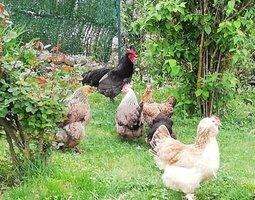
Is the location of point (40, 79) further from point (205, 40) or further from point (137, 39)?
point (137, 39)

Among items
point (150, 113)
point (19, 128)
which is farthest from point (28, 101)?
point (150, 113)

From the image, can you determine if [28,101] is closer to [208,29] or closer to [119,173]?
[119,173]

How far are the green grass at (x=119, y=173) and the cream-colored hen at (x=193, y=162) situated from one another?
28 cm

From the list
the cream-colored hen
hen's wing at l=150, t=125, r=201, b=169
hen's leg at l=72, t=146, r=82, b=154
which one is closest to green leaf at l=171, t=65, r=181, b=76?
hen's leg at l=72, t=146, r=82, b=154

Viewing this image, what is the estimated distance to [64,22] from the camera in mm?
13641

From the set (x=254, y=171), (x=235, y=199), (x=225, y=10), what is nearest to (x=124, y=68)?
(x=225, y=10)

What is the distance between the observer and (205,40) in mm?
9797

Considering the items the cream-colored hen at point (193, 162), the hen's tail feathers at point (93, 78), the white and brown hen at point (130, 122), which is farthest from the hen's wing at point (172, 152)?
the hen's tail feathers at point (93, 78)

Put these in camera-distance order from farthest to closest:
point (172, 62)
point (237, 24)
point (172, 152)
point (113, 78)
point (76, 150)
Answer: point (113, 78) → point (172, 62) → point (237, 24) → point (76, 150) → point (172, 152)

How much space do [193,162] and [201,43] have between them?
3.94 metres

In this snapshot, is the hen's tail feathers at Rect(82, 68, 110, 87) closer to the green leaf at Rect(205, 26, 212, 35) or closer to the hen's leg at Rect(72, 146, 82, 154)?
the green leaf at Rect(205, 26, 212, 35)

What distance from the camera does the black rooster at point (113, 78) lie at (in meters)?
10.8

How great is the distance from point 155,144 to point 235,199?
1.06 m

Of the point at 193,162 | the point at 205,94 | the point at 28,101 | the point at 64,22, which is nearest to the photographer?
the point at 193,162
